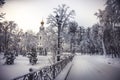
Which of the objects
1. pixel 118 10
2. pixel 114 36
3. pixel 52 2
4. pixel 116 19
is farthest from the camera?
pixel 114 36

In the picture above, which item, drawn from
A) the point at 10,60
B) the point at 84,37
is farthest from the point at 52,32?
the point at 84,37

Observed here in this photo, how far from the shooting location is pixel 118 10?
38.7 feet

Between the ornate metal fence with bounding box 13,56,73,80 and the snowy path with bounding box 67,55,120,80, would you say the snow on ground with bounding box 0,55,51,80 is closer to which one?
the ornate metal fence with bounding box 13,56,73,80

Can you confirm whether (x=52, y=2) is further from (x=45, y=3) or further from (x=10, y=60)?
(x=10, y=60)

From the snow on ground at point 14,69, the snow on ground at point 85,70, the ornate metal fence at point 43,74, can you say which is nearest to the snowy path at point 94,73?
the snow on ground at point 85,70

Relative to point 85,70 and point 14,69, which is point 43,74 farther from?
point 14,69

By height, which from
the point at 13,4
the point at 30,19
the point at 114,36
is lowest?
the point at 114,36

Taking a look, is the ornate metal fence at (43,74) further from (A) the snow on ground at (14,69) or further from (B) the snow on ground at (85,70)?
(A) the snow on ground at (14,69)

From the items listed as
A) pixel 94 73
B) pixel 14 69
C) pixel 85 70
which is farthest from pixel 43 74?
pixel 14 69

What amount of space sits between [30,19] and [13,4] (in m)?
1.67

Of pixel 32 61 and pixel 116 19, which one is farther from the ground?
pixel 116 19

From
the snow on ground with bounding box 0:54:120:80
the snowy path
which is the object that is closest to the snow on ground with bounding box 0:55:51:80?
the snow on ground with bounding box 0:54:120:80

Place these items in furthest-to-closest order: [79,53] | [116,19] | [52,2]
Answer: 1. [79,53]
2. [116,19]
3. [52,2]

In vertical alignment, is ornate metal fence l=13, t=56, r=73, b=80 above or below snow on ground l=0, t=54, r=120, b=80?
above
